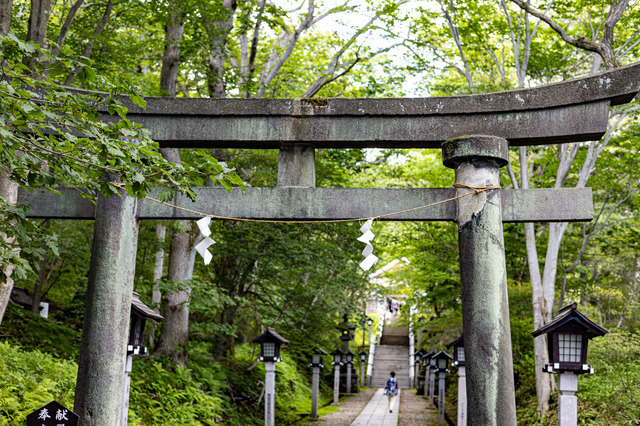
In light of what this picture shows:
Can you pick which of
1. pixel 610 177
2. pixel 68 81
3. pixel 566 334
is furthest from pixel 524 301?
pixel 68 81

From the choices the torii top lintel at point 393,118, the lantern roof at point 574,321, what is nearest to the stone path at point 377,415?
the lantern roof at point 574,321

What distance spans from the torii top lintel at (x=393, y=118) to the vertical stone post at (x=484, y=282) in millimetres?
266

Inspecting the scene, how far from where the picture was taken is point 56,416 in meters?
5.42

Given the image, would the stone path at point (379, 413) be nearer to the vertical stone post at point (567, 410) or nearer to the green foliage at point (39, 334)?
the green foliage at point (39, 334)

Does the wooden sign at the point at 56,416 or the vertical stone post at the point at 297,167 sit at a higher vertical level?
the vertical stone post at the point at 297,167

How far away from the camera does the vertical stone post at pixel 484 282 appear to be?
205 inches

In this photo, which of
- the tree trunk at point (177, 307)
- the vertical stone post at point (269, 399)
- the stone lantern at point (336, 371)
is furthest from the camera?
the stone lantern at point (336, 371)

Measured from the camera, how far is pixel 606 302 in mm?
18906

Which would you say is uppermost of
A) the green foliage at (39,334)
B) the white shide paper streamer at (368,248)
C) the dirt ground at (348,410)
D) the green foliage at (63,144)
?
the green foliage at (63,144)

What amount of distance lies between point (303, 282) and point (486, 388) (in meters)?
11.0

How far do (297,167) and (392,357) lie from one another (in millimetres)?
27840

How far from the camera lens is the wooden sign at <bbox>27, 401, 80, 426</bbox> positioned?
5367 millimetres

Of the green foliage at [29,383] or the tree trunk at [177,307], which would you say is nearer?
the green foliage at [29,383]

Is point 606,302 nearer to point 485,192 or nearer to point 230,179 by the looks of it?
point 485,192
